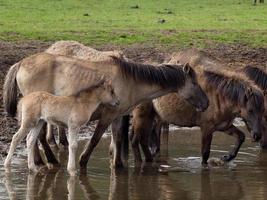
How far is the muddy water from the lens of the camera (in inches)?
409

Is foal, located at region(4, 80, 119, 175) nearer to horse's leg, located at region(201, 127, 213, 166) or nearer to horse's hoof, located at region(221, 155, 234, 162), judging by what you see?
horse's leg, located at region(201, 127, 213, 166)

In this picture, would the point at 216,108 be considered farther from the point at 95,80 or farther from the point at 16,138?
the point at 16,138

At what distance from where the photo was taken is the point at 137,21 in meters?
30.1

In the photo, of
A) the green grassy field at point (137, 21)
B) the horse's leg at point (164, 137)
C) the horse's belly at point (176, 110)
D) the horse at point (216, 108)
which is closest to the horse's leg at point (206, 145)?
the horse at point (216, 108)

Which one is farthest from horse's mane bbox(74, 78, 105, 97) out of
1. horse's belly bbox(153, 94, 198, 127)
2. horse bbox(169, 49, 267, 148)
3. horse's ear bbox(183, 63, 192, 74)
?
horse bbox(169, 49, 267, 148)

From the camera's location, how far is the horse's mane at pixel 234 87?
12500 millimetres

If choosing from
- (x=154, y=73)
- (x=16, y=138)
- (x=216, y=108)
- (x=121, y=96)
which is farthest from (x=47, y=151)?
(x=216, y=108)

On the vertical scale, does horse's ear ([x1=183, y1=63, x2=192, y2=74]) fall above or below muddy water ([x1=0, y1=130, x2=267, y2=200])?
above

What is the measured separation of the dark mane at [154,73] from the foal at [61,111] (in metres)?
0.47

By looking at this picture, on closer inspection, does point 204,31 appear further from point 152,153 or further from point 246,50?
point 152,153

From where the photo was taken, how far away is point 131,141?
13.4 m

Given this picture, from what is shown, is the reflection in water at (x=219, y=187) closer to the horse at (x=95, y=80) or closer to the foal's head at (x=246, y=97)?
the foal's head at (x=246, y=97)

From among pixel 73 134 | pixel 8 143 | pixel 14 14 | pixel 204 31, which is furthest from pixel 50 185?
pixel 14 14

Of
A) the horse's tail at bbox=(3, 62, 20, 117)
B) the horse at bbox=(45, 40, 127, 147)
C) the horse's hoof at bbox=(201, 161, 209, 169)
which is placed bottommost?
the horse's hoof at bbox=(201, 161, 209, 169)
